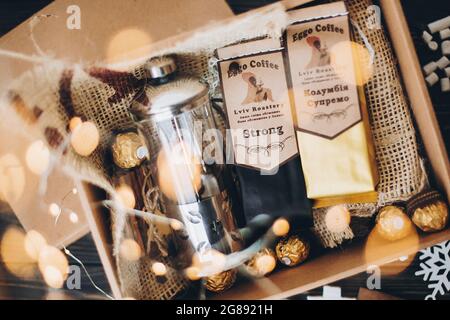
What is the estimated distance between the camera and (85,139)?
0.94 meters

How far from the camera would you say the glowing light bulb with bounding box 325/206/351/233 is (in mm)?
959

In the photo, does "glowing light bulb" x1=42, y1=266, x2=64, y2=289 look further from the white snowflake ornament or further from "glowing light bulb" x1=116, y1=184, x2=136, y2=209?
the white snowflake ornament

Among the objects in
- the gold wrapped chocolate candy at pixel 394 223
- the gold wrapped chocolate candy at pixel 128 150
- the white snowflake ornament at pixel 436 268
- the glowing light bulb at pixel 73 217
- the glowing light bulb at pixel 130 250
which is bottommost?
the white snowflake ornament at pixel 436 268

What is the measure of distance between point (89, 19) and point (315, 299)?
791 mm

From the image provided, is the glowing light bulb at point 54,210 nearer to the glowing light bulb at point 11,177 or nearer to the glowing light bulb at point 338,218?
the glowing light bulb at point 11,177

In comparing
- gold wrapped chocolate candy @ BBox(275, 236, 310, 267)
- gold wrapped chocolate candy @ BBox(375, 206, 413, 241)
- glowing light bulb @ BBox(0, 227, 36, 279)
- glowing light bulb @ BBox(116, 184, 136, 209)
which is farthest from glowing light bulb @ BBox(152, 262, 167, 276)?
gold wrapped chocolate candy @ BBox(375, 206, 413, 241)

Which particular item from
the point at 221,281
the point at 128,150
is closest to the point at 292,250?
the point at 221,281

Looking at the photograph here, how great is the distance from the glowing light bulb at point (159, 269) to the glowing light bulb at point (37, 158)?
0.32 metres

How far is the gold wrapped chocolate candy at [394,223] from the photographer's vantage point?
3.01ft

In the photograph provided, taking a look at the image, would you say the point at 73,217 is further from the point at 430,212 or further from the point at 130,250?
the point at 430,212

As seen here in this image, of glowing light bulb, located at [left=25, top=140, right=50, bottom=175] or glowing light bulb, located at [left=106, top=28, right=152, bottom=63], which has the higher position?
glowing light bulb, located at [left=106, top=28, right=152, bottom=63]

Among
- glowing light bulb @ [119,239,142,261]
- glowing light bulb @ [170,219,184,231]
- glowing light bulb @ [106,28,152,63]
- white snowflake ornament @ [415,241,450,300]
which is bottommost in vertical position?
white snowflake ornament @ [415,241,450,300]

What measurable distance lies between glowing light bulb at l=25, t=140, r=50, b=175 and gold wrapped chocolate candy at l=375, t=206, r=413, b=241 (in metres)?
0.71

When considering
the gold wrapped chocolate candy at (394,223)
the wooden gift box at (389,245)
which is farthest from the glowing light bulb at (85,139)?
the gold wrapped chocolate candy at (394,223)
